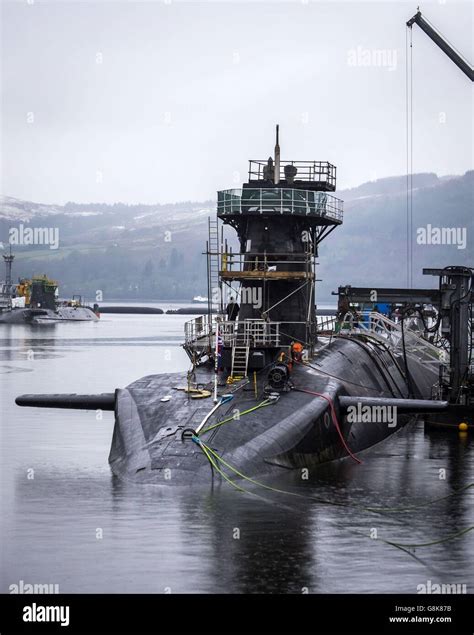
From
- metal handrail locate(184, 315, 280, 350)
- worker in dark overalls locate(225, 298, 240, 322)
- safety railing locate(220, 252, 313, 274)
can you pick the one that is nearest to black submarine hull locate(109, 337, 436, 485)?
metal handrail locate(184, 315, 280, 350)

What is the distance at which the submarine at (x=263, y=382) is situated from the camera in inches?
1260

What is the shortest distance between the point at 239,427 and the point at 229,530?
561 centimetres

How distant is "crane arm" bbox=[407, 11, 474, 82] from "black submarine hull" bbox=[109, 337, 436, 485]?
43911mm

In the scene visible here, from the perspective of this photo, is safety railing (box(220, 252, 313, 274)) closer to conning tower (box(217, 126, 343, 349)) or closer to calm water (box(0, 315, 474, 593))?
conning tower (box(217, 126, 343, 349))

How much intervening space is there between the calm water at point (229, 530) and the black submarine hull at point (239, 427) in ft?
2.28

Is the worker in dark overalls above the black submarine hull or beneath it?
above

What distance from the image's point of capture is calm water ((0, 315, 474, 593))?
24516mm

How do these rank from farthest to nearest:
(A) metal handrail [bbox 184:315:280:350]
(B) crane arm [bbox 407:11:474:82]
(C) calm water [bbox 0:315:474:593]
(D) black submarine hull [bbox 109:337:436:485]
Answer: (B) crane arm [bbox 407:11:474:82], (A) metal handrail [bbox 184:315:280:350], (D) black submarine hull [bbox 109:337:436:485], (C) calm water [bbox 0:315:474:593]

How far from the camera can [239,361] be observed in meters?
39.8

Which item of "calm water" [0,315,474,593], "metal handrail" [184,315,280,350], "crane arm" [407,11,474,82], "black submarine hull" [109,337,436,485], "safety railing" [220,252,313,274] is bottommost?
"calm water" [0,315,474,593]

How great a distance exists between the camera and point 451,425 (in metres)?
48.6

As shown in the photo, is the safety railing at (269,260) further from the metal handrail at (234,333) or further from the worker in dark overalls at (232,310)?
the metal handrail at (234,333)
